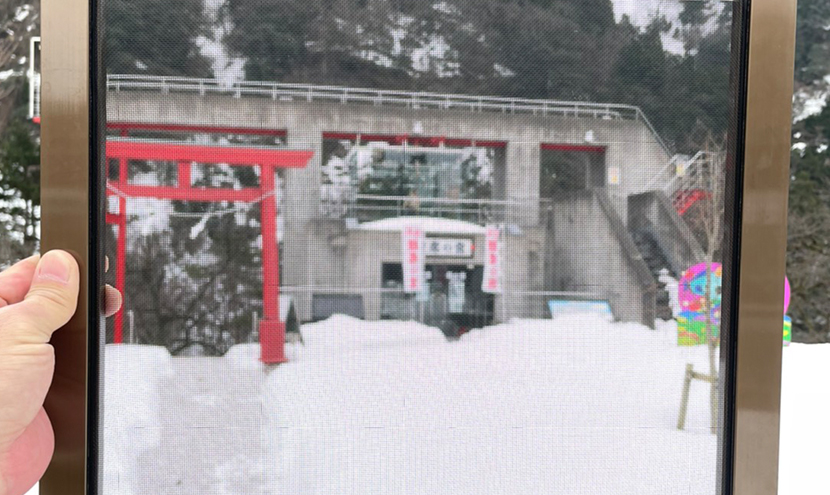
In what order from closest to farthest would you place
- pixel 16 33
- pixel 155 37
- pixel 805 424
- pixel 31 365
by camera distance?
pixel 31 365
pixel 155 37
pixel 805 424
pixel 16 33

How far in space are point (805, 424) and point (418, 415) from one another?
2.19 metres

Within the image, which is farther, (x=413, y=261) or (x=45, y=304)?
(x=413, y=261)

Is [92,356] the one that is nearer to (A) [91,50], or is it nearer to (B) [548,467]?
(A) [91,50]

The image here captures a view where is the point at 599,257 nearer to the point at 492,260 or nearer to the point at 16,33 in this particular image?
the point at 492,260

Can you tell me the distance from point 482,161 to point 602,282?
0.23m

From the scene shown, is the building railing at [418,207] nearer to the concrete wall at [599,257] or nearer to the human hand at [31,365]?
the concrete wall at [599,257]

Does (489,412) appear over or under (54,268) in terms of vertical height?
under

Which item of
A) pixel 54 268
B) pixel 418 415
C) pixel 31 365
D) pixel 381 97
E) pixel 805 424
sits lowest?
pixel 805 424

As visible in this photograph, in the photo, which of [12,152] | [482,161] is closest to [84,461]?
[482,161]

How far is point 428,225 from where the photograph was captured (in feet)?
2.58

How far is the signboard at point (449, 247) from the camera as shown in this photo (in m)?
0.77

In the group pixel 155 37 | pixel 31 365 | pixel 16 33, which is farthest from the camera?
pixel 16 33

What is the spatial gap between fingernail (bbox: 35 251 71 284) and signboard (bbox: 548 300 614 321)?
592mm

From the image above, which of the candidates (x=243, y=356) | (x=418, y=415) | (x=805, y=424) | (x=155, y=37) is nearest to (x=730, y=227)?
(x=418, y=415)
